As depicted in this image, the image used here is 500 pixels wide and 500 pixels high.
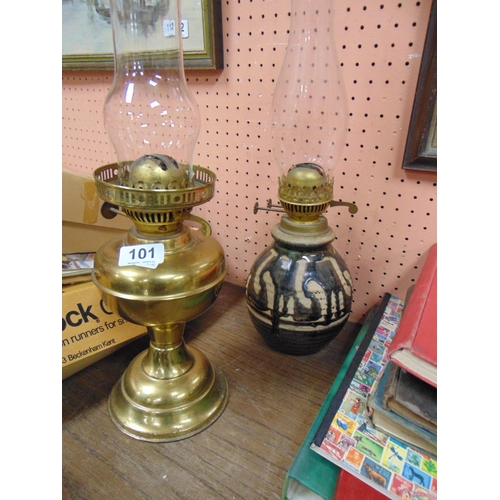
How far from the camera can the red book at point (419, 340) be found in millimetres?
459

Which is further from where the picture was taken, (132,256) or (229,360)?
(229,360)

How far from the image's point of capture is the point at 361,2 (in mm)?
674

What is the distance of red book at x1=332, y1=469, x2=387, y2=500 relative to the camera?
461 millimetres

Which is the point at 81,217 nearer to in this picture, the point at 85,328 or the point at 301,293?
the point at 85,328

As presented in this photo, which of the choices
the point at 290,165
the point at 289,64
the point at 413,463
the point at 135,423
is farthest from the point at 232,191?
the point at 413,463

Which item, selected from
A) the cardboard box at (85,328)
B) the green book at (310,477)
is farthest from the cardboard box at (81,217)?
the green book at (310,477)

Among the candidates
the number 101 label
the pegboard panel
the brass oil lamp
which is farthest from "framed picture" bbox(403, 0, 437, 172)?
the number 101 label

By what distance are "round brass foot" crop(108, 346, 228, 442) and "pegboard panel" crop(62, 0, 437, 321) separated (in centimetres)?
40

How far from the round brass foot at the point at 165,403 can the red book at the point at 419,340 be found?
337 millimetres

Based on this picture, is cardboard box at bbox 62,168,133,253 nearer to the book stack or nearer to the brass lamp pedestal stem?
the brass lamp pedestal stem

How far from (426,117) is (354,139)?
0.46 feet

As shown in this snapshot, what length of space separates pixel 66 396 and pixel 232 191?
58 cm

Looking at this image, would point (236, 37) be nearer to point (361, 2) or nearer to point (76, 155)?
point (361, 2)

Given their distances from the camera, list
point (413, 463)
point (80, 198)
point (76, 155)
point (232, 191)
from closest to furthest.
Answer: point (413, 463) → point (80, 198) → point (232, 191) → point (76, 155)
